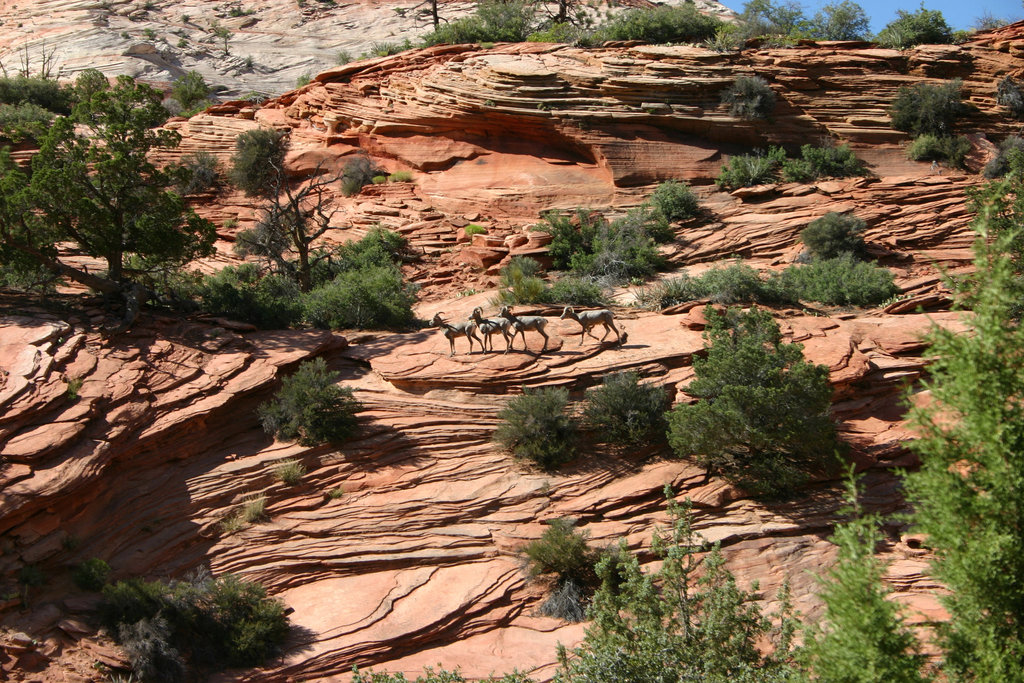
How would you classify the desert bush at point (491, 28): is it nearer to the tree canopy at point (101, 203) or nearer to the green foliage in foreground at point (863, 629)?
the tree canopy at point (101, 203)

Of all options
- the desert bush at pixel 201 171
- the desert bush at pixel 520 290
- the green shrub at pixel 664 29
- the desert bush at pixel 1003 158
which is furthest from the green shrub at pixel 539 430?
the green shrub at pixel 664 29

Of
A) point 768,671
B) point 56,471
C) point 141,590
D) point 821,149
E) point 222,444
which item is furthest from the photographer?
point 821,149

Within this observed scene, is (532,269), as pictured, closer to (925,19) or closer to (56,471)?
(56,471)

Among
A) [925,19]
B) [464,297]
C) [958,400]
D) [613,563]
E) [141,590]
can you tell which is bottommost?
[613,563]

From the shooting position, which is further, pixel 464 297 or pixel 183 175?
pixel 464 297

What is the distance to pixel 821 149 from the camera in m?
23.8

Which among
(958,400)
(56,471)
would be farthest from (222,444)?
(958,400)

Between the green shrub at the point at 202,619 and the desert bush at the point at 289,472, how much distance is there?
2.15m

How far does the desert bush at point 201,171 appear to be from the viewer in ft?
85.9

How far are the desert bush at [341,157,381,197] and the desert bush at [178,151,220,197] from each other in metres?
4.40

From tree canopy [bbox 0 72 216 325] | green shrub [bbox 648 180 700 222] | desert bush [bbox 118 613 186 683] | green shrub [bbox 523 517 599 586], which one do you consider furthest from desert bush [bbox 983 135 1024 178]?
desert bush [bbox 118 613 186 683]

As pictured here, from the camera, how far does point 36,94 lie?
30.7 metres

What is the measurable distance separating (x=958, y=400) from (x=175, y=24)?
47.4 metres

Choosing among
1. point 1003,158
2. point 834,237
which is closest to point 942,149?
point 1003,158
